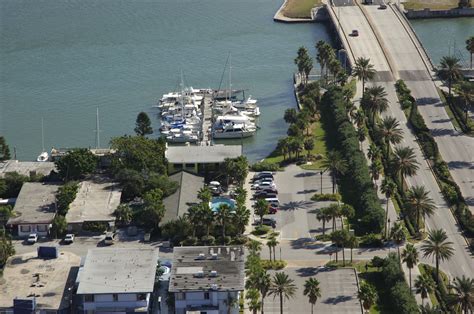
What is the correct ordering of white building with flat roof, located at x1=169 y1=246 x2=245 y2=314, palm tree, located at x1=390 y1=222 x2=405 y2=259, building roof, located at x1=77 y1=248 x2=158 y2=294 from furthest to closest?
palm tree, located at x1=390 y1=222 x2=405 y2=259, building roof, located at x1=77 y1=248 x2=158 y2=294, white building with flat roof, located at x1=169 y1=246 x2=245 y2=314

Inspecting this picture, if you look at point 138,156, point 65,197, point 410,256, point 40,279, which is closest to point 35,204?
point 65,197

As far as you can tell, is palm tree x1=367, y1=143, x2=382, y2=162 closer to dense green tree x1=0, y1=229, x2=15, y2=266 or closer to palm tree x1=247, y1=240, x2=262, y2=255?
palm tree x1=247, y1=240, x2=262, y2=255

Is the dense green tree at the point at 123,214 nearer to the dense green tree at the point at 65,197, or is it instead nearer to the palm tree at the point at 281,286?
the dense green tree at the point at 65,197

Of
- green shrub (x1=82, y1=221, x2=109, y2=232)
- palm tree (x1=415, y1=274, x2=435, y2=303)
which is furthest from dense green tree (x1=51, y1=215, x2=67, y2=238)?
palm tree (x1=415, y1=274, x2=435, y2=303)

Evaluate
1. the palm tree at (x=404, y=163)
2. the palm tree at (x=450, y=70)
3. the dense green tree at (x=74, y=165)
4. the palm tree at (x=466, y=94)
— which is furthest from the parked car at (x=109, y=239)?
the palm tree at (x=450, y=70)

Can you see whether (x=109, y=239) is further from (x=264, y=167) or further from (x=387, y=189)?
(x=387, y=189)

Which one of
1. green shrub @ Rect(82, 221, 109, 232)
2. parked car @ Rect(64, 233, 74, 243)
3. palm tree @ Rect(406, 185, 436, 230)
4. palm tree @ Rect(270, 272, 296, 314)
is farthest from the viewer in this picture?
green shrub @ Rect(82, 221, 109, 232)
